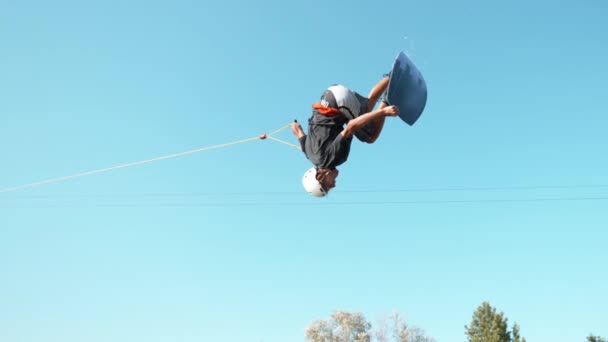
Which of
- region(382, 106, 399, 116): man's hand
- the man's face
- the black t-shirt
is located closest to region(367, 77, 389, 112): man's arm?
the black t-shirt

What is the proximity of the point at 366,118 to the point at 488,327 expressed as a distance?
3283 centimetres

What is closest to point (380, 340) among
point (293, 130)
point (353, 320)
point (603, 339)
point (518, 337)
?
point (353, 320)

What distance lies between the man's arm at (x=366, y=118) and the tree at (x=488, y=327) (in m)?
31.5

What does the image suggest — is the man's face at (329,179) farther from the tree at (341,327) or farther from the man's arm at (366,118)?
the tree at (341,327)

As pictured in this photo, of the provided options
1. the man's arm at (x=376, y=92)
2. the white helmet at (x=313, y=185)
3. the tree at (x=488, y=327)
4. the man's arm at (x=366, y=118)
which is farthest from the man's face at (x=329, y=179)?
the tree at (x=488, y=327)

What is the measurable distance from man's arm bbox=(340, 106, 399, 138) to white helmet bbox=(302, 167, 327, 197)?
70 cm

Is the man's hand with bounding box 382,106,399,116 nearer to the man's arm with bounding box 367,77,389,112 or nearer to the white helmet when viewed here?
the man's arm with bounding box 367,77,389,112

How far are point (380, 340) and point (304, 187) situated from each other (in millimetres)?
35262

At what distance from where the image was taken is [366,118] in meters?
6.62

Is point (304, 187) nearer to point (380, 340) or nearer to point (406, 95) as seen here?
point (406, 95)

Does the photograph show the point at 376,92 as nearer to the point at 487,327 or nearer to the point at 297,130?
the point at 297,130

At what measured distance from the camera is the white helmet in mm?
7012

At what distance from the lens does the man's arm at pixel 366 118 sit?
662 cm

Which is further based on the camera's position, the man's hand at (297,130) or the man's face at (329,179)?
the man's hand at (297,130)
